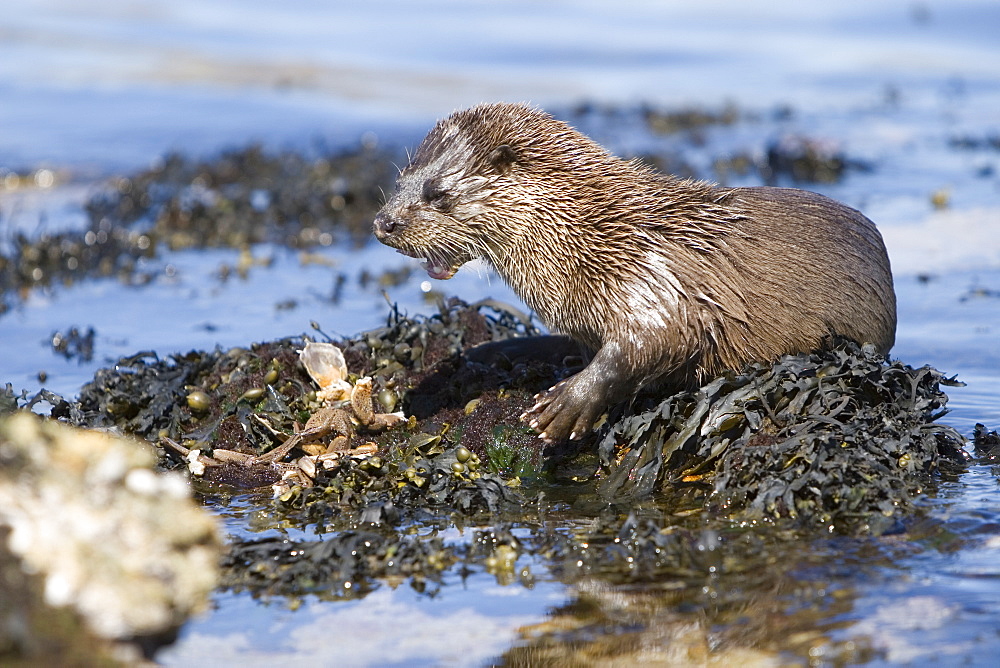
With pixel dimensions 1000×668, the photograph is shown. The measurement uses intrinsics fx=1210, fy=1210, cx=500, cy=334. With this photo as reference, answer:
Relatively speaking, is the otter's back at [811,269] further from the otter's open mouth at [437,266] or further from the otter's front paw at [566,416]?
the otter's open mouth at [437,266]

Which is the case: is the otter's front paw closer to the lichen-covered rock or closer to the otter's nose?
the otter's nose

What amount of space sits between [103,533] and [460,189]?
2.84m

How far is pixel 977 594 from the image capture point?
12.4ft

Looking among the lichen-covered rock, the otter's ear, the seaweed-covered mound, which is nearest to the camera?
the lichen-covered rock

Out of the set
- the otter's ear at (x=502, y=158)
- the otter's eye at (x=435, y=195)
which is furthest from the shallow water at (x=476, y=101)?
the otter's ear at (x=502, y=158)

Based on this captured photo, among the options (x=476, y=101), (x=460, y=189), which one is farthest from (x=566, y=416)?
(x=476, y=101)

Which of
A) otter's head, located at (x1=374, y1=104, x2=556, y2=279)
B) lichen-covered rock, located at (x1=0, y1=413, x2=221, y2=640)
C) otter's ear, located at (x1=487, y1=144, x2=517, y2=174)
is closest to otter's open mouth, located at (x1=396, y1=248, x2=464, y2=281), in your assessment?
otter's head, located at (x1=374, y1=104, x2=556, y2=279)

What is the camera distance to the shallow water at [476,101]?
3758 mm

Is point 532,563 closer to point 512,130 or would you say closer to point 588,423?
point 588,423

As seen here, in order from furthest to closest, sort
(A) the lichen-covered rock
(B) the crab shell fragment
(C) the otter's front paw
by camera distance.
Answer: (B) the crab shell fragment, (C) the otter's front paw, (A) the lichen-covered rock

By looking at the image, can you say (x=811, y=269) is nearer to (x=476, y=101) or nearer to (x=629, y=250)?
(x=629, y=250)

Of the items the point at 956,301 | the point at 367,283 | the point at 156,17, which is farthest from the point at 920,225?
the point at 156,17

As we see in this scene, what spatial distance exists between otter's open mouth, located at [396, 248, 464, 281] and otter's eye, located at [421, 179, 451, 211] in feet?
0.82

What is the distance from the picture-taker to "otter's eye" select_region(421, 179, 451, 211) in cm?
525
